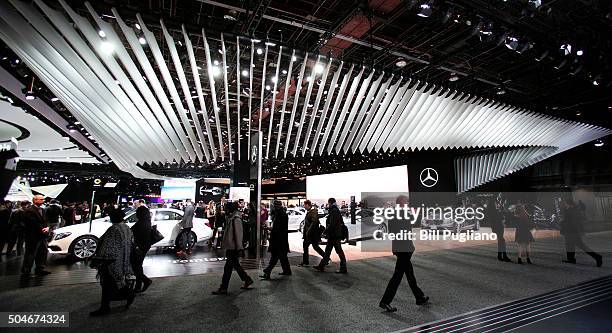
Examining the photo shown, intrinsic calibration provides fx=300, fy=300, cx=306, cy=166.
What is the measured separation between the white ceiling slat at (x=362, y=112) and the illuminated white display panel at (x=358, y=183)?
704 cm

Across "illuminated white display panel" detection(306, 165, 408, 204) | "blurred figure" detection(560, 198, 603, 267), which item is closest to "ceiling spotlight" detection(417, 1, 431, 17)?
"blurred figure" detection(560, 198, 603, 267)

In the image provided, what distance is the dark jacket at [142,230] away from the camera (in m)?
4.64

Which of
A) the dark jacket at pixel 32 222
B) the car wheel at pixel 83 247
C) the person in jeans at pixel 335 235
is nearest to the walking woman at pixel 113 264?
the dark jacket at pixel 32 222

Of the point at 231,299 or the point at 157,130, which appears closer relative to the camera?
the point at 231,299

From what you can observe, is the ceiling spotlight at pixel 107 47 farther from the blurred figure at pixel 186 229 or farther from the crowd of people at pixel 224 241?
the blurred figure at pixel 186 229

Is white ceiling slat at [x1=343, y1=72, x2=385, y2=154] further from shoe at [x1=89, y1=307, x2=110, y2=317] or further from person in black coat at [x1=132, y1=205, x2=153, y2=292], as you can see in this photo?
shoe at [x1=89, y1=307, x2=110, y2=317]

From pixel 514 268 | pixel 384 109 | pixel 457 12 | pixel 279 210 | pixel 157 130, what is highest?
pixel 457 12

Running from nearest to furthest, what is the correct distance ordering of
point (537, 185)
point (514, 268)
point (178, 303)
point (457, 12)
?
point (178, 303) → point (457, 12) → point (514, 268) → point (537, 185)

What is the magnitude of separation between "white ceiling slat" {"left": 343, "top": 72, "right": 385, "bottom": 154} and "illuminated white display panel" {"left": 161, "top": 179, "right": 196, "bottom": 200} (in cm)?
1938

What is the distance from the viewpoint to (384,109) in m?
7.52

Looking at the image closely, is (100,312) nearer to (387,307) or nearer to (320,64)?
(387,307)

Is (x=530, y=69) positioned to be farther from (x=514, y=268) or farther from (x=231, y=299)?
(x=231, y=299)

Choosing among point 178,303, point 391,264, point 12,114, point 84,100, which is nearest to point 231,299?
point 178,303

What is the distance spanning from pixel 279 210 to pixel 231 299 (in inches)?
74.7
